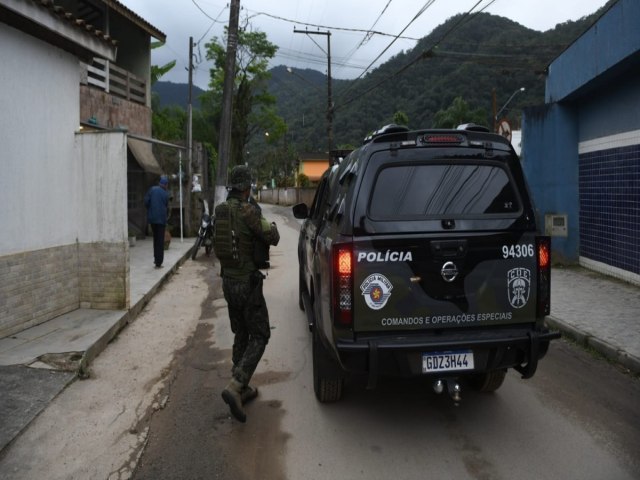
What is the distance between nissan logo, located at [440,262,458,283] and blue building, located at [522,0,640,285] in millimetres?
6047

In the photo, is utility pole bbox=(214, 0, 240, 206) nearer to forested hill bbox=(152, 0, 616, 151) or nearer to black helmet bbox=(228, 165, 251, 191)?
black helmet bbox=(228, 165, 251, 191)

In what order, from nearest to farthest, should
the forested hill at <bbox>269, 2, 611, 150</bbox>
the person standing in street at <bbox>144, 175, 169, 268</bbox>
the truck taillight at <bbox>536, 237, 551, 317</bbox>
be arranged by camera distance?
1. the truck taillight at <bbox>536, 237, 551, 317</bbox>
2. the person standing in street at <bbox>144, 175, 169, 268</bbox>
3. the forested hill at <bbox>269, 2, 611, 150</bbox>

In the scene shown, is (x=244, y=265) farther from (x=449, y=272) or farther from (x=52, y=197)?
(x=52, y=197)

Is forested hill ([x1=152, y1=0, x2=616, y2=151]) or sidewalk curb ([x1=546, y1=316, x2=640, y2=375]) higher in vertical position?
forested hill ([x1=152, y1=0, x2=616, y2=151])

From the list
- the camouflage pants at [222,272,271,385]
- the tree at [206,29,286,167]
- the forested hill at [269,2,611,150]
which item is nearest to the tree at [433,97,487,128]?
the forested hill at [269,2,611,150]

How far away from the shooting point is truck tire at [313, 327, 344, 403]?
3977 millimetres

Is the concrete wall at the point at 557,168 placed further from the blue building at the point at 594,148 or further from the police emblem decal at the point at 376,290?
the police emblem decal at the point at 376,290

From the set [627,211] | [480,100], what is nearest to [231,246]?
[627,211]

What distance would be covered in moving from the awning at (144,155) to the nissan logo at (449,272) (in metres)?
12.1

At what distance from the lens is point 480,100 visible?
34656 mm

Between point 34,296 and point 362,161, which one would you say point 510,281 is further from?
point 34,296

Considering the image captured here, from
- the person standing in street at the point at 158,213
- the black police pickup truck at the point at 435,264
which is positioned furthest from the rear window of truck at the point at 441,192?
the person standing in street at the point at 158,213

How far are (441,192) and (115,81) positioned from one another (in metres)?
12.9

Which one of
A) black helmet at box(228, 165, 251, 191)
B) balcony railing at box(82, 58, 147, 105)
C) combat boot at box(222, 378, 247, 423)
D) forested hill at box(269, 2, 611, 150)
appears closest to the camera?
combat boot at box(222, 378, 247, 423)
